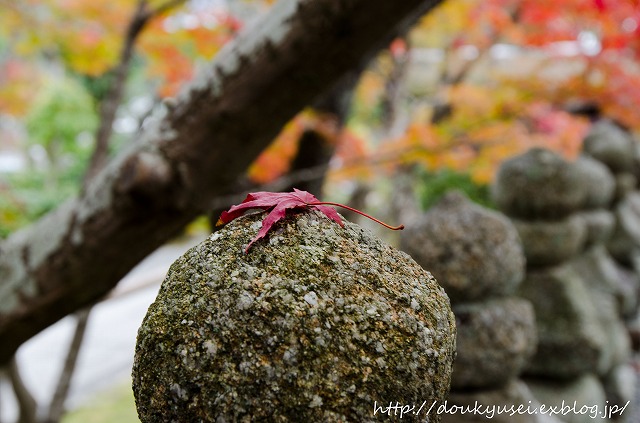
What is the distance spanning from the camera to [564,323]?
155 inches

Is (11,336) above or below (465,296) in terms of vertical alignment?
above

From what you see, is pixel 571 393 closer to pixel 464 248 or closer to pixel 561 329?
pixel 561 329

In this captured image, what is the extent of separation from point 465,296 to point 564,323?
193cm

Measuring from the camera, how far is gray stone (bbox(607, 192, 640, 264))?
6.39m

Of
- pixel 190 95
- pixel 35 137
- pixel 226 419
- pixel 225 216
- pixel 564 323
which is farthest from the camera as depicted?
pixel 35 137

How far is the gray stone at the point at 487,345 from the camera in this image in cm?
237

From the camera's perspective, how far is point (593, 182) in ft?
16.0

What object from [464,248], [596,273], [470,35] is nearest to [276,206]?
[464,248]

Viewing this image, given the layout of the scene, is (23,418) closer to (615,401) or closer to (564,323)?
(564,323)

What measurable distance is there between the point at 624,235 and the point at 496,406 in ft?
16.4

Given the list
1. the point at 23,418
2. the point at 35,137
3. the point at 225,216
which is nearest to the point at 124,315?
the point at 23,418

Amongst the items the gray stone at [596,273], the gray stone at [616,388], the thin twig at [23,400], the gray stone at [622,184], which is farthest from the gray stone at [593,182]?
the thin twig at [23,400]

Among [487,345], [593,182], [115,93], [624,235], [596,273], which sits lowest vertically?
[624,235]

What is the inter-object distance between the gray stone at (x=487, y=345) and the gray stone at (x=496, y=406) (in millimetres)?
41
